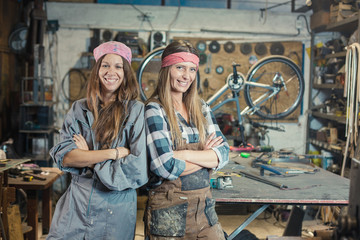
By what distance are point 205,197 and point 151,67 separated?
9.28ft

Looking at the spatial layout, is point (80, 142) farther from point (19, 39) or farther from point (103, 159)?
point (19, 39)

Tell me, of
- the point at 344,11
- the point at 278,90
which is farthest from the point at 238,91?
the point at 344,11

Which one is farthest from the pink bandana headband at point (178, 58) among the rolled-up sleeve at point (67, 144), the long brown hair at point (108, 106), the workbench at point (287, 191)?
the workbench at point (287, 191)

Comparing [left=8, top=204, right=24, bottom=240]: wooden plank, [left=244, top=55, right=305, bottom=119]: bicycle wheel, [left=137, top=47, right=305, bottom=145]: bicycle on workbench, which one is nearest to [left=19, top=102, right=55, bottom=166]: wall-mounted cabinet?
[left=137, top=47, right=305, bottom=145]: bicycle on workbench

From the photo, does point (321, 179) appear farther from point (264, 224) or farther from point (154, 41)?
point (154, 41)

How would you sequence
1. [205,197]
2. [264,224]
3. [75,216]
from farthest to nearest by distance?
[264,224], [205,197], [75,216]

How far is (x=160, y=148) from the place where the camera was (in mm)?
1972

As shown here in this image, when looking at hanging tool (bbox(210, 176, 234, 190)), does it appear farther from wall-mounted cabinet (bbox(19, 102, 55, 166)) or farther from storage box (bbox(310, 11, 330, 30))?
storage box (bbox(310, 11, 330, 30))

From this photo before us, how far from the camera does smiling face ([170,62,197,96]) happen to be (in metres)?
2.12

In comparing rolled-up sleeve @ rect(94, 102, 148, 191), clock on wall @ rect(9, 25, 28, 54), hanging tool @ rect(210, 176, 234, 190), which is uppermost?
clock on wall @ rect(9, 25, 28, 54)

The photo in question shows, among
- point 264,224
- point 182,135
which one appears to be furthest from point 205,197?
point 264,224

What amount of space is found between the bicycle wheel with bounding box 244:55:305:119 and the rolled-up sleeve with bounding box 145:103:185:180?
114 inches

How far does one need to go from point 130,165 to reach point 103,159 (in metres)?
0.14

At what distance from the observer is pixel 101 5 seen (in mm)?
5531
